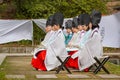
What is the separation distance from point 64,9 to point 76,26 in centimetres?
1173

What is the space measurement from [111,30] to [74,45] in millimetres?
8889

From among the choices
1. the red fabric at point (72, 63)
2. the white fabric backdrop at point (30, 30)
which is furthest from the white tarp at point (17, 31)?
the red fabric at point (72, 63)

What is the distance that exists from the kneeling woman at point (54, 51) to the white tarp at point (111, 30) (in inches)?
341

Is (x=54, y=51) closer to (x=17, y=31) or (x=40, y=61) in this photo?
→ (x=40, y=61)

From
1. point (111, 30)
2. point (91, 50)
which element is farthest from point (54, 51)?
point (111, 30)

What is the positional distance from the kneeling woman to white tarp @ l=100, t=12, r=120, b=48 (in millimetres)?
8662

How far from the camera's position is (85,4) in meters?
25.0

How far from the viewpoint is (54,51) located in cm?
1275

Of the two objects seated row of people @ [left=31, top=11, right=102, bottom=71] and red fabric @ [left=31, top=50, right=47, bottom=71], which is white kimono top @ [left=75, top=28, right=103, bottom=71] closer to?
seated row of people @ [left=31, top=11, right=102, bottom=71]

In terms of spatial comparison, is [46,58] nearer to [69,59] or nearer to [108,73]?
[69,59]

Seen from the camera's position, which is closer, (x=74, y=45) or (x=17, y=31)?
(x=74, y=45)

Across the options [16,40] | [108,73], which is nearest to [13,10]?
[16,40]

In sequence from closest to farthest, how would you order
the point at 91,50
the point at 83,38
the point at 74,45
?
1. the point at 91,50
2. the point at 83,38
3. the point at 74,45

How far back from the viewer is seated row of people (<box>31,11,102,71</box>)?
12359 mm
